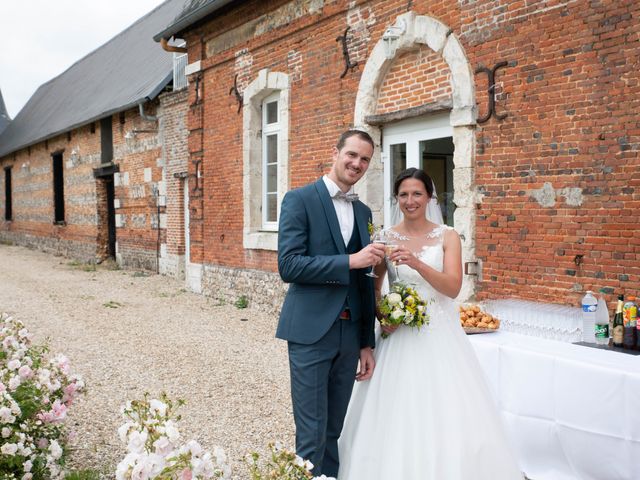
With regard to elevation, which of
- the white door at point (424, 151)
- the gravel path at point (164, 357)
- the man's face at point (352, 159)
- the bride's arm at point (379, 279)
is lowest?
the gravel path at point (164, 357)

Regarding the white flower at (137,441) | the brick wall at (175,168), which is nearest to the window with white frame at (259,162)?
the brick wall at (175,168)

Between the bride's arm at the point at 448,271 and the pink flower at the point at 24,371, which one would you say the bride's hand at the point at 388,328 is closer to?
the bride's arm at the point at 448,271

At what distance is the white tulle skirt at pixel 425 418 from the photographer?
3.05 m

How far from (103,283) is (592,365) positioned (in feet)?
39.1

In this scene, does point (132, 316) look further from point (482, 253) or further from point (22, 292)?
point (482, 253)

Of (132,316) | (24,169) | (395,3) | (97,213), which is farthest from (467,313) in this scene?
(24,169)

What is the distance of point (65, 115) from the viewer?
21188 mm

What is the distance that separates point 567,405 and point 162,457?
2526 millimetres

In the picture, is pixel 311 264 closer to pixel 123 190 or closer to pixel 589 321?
pixel 589 321

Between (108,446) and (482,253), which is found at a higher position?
(482,253)

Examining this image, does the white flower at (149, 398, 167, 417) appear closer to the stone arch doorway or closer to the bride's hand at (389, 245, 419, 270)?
the bride's hand at (389, 245, 419, 270)

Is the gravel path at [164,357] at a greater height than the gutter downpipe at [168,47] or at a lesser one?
lesser

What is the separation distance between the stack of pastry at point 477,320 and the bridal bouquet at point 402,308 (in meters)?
1.14

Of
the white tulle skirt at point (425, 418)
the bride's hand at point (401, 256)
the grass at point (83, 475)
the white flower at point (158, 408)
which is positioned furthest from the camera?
the grass at point (83, 475)
